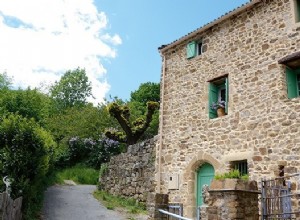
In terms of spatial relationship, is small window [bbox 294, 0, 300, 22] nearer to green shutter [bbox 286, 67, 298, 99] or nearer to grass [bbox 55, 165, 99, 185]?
green shutter [bbox 286, 67, 298, 99]

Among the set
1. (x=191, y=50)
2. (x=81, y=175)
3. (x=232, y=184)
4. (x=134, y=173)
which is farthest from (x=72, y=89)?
(x=232, y=184)

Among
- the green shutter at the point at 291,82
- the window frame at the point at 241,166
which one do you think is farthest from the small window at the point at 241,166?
the green shutter at the point at 291,82

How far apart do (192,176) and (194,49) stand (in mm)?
4667

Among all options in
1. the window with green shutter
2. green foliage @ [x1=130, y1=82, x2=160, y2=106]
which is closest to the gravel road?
the window with green shutter

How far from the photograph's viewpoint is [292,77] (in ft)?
34.8

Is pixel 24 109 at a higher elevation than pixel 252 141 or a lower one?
higher

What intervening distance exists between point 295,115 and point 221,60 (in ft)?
11.5

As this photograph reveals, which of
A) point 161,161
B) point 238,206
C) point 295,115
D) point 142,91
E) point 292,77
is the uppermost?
point 142,91

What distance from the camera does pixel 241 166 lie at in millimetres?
11109

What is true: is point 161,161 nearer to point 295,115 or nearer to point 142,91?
point 295,115

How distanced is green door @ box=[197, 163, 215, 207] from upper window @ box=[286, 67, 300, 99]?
350cm

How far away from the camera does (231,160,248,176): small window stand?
10977 millimetres

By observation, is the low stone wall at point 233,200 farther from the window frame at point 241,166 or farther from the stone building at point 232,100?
the window frame at point 241,166

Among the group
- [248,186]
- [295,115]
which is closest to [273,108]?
[295,115]
